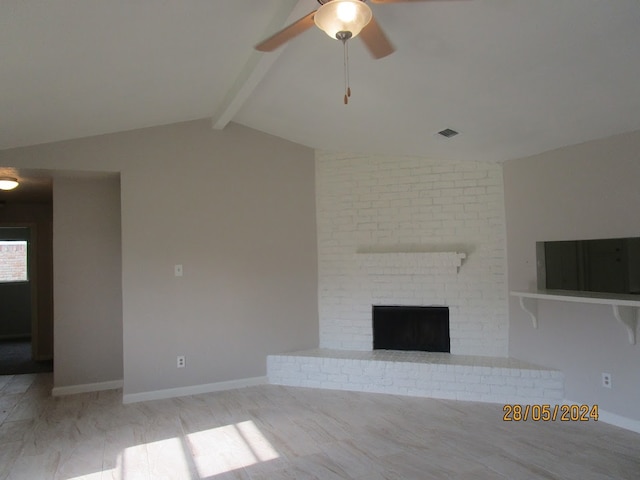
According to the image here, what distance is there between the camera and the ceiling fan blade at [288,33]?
73.0 inches

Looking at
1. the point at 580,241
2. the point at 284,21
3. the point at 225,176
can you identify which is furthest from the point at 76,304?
the point at 580,241

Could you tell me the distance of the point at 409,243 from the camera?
14.9 ft

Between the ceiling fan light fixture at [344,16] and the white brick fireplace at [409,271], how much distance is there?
291 centimetres

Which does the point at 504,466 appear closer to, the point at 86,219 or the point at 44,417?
the point at 44,417

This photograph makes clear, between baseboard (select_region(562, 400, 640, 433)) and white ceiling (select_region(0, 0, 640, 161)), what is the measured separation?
2136 millimetres

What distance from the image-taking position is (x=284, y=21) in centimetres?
243

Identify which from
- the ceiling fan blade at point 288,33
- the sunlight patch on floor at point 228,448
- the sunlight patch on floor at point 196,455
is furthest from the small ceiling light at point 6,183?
the ceiling fan blade at point 288,33

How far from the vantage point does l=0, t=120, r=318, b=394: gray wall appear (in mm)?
4012

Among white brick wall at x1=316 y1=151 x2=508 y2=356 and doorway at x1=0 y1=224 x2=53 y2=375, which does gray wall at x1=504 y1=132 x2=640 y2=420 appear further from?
doorway at x1=0 y1=224 x2=53 y2=375

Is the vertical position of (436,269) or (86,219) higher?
(86,219)

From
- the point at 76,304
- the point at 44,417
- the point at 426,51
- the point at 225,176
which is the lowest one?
the point at 44,417

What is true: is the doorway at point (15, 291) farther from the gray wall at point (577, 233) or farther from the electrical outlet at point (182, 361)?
the gray wall at point (577, 233)

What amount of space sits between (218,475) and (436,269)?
2811mm

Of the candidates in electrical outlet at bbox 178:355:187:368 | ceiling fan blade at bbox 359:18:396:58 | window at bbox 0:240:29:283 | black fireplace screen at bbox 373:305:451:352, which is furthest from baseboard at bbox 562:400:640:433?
window at bbox 0:240:29:283
